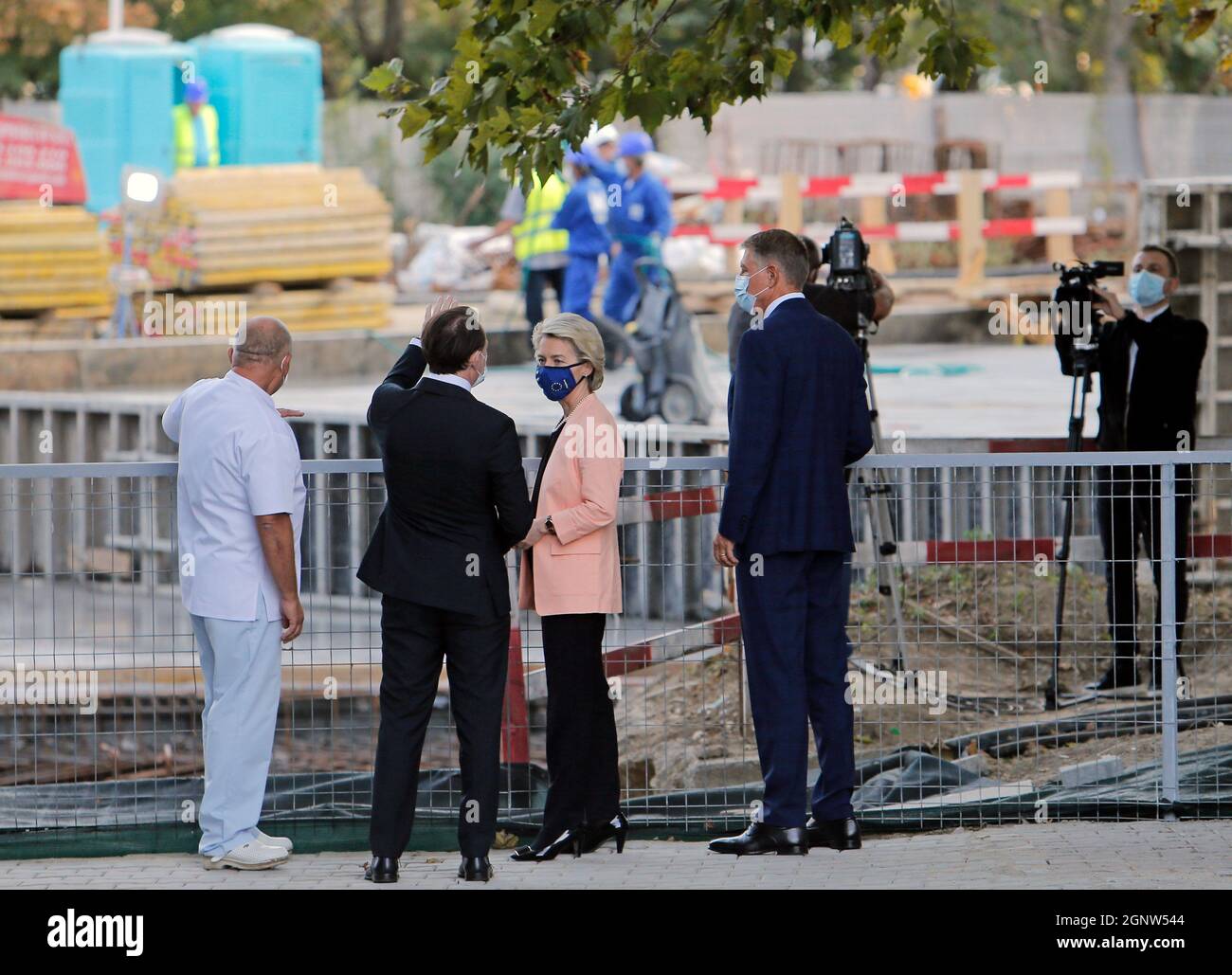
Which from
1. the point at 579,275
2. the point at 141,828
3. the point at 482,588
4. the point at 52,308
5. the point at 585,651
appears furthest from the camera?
the point at 52,308

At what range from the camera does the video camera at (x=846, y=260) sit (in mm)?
7914

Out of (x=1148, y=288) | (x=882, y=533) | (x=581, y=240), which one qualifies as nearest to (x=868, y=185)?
(x=581, y=240)

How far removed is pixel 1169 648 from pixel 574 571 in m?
2.21

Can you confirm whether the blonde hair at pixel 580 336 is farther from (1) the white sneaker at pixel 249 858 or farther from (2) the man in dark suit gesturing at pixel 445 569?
(1) the white sneaker at pixel 249 858

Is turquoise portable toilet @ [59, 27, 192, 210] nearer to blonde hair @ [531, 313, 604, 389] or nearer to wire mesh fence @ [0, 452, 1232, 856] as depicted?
wire mesh fence @ [0, 452, 1232, 856]

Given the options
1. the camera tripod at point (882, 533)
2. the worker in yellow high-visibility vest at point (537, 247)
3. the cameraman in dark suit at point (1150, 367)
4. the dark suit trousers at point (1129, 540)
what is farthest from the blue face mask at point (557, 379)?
the worker in yellow high-visibility vest at point (537, 247)

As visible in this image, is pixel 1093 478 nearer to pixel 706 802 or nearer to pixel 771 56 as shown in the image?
pixel 706 802

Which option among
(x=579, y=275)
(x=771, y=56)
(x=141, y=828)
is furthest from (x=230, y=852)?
(x=579, y=275)

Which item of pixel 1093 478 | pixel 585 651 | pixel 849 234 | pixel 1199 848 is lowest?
pixel 1199 848

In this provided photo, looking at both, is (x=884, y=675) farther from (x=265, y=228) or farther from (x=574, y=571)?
(x=265, y=228)

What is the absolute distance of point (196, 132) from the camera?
76.7ft

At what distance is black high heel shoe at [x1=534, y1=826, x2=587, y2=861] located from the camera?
6172 mm

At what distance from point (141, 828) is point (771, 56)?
426 centimetres

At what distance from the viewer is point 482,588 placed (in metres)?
5.73
